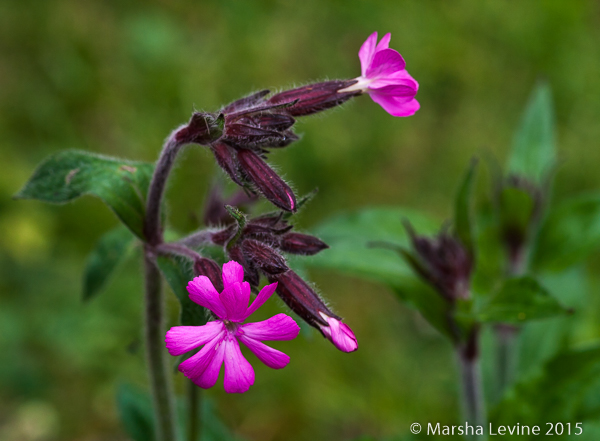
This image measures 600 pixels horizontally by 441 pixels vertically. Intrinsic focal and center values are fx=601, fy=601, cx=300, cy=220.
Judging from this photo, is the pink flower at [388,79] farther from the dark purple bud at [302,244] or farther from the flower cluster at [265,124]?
the dark purple bud at [302,244]

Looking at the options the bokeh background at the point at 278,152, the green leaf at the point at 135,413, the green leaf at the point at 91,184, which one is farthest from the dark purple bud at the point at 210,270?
the bokeh background at the point at 278,152

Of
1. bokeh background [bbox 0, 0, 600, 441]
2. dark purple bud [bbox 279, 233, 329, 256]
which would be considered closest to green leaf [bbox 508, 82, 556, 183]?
bokeh background [bbox 0, 0, 600, 441]

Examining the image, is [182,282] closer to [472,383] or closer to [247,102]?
[247,102]

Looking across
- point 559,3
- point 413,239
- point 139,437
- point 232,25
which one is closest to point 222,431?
point 139,437

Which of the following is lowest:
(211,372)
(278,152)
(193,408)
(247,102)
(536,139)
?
(211,372)

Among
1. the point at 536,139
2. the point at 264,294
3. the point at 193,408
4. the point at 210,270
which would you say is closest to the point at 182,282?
the point at 210,270
